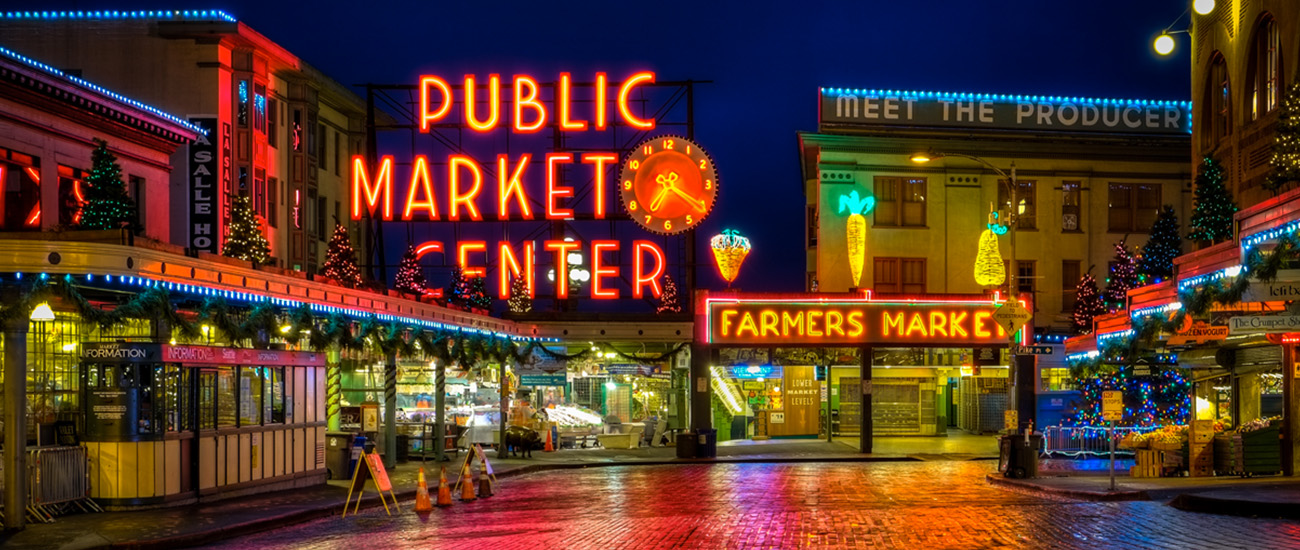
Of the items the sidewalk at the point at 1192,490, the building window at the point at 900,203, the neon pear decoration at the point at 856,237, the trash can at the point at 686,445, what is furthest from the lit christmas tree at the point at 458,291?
the sidewalk at the point at 1192,490

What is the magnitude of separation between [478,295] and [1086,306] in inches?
812

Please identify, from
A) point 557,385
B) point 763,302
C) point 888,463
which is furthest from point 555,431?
point 888,463

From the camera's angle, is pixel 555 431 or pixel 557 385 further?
pixel 557 385

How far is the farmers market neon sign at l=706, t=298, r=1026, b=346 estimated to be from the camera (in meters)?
42.6

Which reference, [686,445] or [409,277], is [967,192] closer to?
[686,445]

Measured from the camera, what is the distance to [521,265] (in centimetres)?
4888

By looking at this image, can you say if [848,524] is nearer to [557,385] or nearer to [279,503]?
[279,503]

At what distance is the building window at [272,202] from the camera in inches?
1810

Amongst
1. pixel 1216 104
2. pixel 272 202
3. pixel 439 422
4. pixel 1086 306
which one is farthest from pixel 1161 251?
pixel 272 202

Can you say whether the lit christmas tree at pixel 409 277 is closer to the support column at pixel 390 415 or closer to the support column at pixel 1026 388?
the support column at pixel 390 415

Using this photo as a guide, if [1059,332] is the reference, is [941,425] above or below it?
below

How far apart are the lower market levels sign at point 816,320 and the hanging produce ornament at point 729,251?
92cm

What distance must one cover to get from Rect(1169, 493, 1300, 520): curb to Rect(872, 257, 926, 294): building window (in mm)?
30440

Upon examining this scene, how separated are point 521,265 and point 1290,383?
2761 centimetres
